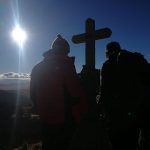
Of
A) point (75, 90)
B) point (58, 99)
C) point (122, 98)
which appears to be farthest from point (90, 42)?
point (58, 99)

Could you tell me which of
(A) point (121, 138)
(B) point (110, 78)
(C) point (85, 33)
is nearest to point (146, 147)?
(A) point (121, 138)

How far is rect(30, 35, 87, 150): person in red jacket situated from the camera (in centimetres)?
485

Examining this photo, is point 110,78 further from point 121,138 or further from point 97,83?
point 97,83

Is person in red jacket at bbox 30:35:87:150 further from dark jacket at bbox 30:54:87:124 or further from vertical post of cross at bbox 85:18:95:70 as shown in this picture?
vertical post of cross at bbox 85:18:95:70

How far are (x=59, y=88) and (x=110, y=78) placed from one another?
1025 millimetres

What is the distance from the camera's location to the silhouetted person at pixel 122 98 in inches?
205

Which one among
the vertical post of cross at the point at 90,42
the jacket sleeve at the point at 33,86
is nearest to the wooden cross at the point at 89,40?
the vertical post of cross at the point at 90,42

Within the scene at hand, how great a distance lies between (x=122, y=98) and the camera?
522cm

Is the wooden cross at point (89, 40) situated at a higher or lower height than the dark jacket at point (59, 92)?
higher

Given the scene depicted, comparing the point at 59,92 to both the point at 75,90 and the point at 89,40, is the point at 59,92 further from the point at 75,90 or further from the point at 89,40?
the point at 89,40

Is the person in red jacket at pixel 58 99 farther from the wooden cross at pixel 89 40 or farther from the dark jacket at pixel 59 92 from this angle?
the wooden cross at pixel 89 40

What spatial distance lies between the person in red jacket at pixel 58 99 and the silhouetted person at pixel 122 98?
0.61m

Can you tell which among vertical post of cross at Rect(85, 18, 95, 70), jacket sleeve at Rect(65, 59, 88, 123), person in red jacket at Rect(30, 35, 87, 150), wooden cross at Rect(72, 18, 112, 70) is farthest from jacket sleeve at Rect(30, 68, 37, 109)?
vertical post of cross at Rect(85, 18, 95, 70)

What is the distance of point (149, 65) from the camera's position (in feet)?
17.3
